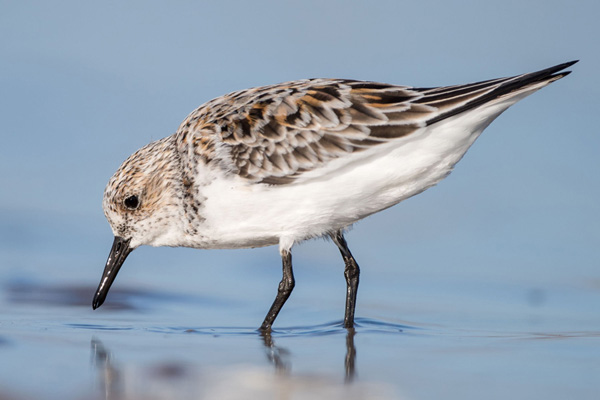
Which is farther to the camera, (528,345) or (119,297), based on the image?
(119,297)

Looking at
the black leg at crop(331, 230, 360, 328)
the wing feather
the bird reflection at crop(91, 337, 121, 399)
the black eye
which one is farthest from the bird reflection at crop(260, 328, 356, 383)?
the black eye

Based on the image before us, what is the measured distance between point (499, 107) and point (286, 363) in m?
2.39

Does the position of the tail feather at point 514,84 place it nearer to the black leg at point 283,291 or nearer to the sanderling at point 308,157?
the sanderling at point 308,157

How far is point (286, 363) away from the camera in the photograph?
567 cm

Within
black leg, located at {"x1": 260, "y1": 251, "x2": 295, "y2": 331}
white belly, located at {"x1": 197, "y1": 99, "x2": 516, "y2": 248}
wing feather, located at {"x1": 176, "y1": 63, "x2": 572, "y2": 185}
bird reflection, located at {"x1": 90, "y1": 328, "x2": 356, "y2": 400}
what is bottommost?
bird reflection, located at {"x1": 90, "y1": 328, "x2": 356, "y2": 400}

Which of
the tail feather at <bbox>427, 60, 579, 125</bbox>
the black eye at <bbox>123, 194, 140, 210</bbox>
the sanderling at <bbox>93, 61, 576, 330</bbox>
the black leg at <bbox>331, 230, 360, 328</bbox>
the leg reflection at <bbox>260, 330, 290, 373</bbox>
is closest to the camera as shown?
the leg reflection at <bbox>260, 330, 290, 373</bbox>

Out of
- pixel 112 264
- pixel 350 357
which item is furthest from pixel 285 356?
pixel 112 264

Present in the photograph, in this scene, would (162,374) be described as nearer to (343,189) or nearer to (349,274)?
(343,189)

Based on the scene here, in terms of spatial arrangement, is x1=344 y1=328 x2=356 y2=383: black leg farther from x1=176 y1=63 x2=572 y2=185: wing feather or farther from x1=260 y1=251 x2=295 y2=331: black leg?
x1=176 y1=63 x2=572 y2=185: wing feather

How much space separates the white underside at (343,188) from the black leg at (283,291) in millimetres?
191

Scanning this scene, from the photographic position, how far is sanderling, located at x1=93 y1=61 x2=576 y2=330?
6574 millimetres

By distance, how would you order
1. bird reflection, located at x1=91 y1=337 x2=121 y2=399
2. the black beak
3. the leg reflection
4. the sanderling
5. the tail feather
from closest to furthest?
bird reflection, located at x1=91 y1=337 x2=121 y2=399 < the leg reflection < the tail feather < the sanderling < the black beak

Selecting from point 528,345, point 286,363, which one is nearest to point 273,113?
point 286,363

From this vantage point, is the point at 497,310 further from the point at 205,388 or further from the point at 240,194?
the point at 205,388
